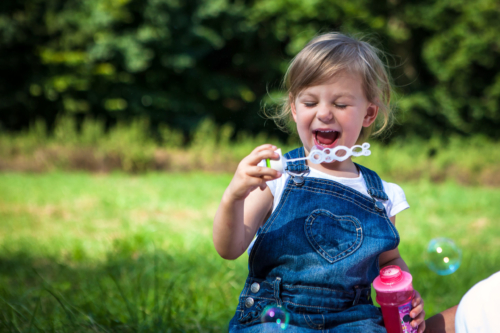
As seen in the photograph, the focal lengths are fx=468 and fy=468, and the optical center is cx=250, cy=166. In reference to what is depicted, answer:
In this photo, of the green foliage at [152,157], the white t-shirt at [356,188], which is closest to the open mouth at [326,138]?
the white t-shirt at [356,188]

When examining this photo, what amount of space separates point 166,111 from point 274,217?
37.2 feet

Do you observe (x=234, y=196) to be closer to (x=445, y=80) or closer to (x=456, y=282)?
(x=456, y=282)

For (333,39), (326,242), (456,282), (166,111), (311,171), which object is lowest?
(166,111)

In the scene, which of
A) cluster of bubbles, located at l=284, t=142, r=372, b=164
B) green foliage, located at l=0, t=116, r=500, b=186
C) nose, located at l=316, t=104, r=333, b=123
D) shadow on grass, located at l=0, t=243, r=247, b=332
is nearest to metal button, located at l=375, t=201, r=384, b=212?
cluster of bubbles, located at l=284, t=142, r=372, b=164

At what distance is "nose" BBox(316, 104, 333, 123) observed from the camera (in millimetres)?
1291

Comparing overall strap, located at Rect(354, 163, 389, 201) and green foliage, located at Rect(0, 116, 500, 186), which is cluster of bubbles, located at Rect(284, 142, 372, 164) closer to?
overall strap, located at Rect(354, 163, 389, 201)

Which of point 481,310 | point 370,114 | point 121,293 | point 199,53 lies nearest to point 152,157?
point 199,53

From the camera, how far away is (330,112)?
1311 mm

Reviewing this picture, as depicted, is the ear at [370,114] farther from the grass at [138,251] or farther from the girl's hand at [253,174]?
the grass at [138,251]

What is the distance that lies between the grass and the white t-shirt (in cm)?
71

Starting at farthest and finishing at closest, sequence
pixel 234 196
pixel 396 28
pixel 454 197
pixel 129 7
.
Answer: pixel 396 28
pixel 129 7
pixel 454 197
pixel 234 196

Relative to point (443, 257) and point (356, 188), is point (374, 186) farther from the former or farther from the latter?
point (443, 257)

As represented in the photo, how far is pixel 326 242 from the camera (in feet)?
4.25

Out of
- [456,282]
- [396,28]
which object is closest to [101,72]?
[396,28]
